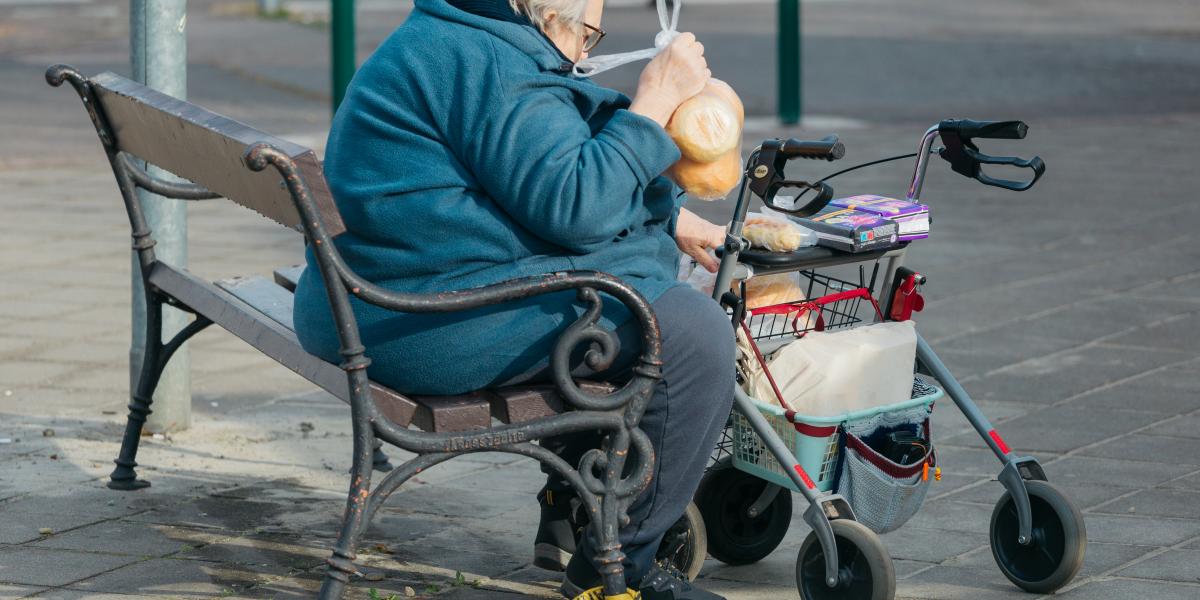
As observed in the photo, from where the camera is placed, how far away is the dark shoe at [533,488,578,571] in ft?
11.9

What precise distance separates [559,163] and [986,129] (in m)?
1.03

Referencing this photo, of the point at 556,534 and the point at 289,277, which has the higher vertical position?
the point at 289,277

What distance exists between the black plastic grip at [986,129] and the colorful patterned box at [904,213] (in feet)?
0.61

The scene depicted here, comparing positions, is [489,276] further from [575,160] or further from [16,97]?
[16,97]

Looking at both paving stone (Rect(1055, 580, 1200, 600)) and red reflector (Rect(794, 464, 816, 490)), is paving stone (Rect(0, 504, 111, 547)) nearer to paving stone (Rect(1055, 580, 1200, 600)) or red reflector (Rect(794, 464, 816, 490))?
red reflector (Rect(794, 464, 816, 490))

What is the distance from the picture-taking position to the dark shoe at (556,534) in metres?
3.62

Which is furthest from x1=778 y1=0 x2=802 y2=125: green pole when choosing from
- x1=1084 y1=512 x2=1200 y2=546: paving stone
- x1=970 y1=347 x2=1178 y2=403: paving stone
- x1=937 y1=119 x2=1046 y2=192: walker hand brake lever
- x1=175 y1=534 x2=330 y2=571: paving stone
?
x1=175 y1=534 x2=330 y2=571: paving stone

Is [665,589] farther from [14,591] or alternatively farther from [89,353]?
[89,353]

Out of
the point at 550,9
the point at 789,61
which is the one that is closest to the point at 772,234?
the point at 550,9

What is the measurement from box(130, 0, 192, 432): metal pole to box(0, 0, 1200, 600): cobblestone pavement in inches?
8.9

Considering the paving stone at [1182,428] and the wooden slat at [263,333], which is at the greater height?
the wooden slat at [263,333]

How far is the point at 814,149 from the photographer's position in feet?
10.3

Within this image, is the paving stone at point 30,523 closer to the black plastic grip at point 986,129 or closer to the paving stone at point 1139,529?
the black plastic grip at point 986,129

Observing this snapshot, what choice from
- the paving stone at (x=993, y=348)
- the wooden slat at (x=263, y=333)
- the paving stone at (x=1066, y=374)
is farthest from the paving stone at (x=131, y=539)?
the paving stone at (x=993, y=348)
